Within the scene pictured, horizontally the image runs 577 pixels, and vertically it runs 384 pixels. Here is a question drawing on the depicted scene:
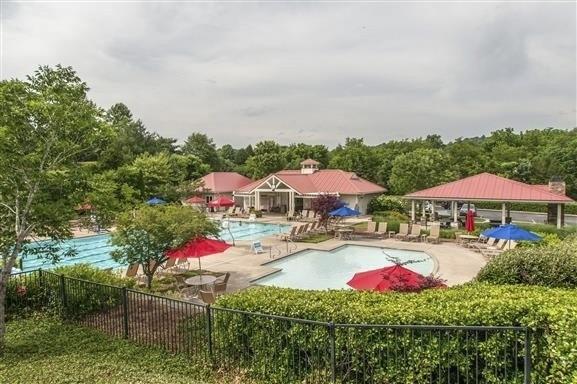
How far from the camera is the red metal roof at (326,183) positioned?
39.7m

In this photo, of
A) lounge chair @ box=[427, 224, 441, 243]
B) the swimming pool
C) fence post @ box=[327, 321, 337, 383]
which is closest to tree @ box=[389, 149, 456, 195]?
lounge chair @ box=[427, 224, 441, 243]

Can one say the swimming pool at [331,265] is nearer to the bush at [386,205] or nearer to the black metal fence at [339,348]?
the black metal fence at [339,348]

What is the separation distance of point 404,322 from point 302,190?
111 ft

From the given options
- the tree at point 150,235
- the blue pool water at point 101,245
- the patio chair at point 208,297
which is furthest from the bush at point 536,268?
the blue pool water at point 101,245

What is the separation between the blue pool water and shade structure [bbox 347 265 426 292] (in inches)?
413

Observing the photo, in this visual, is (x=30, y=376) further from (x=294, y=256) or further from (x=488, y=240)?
(x=488, y=240)

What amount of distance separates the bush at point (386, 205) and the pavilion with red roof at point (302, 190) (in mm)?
675

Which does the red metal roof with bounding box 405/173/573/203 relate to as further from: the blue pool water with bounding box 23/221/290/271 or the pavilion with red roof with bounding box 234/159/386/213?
the blue pool water with bounding box 23/221/290/271

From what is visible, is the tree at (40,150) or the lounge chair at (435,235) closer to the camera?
the tree at (40,150)

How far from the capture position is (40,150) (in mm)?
8852

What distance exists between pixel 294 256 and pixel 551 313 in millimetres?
16576

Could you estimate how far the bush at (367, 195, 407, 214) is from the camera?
39.2 meters

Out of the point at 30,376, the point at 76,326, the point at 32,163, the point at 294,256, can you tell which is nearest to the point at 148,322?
the point at 76,326

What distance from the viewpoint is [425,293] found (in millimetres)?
7668
